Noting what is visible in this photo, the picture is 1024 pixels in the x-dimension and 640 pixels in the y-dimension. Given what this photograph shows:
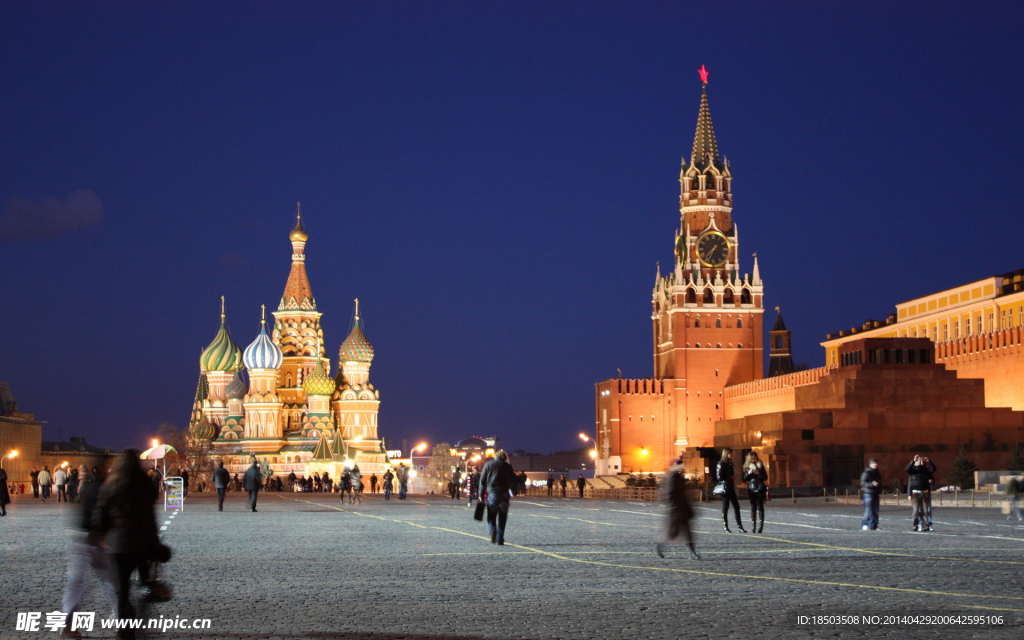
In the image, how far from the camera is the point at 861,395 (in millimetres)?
53125

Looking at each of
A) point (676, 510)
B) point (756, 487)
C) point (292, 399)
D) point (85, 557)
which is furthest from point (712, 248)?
point (85, 557)

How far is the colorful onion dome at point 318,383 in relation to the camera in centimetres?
8700

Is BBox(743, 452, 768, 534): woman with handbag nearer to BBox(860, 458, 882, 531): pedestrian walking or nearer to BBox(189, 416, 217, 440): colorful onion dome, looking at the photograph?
BBox(860, 458, 882, 531): pedestrian walking

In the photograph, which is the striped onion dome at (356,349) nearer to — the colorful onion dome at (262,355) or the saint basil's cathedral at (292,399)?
the saint basil's cathedral at (292,399)

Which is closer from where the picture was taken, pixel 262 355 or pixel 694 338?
Result: pixel 262 355

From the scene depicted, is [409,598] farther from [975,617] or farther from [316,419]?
[316,419]

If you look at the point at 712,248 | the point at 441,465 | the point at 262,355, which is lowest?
the point at 441,465

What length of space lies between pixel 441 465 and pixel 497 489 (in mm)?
96291

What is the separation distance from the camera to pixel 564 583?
10.7m

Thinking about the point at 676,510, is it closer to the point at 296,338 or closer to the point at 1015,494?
the point at 1015,494

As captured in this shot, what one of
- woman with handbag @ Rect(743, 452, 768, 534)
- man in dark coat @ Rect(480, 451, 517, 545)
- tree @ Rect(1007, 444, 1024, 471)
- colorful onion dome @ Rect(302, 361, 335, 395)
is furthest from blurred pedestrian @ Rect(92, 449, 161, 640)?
colorful onion dome @ Rect(302, 361, 335, 395)

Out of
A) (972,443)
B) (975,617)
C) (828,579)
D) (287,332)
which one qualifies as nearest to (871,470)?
(828,579)

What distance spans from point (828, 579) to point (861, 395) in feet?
144

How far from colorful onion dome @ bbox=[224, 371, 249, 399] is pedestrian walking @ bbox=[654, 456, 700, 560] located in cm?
8040
